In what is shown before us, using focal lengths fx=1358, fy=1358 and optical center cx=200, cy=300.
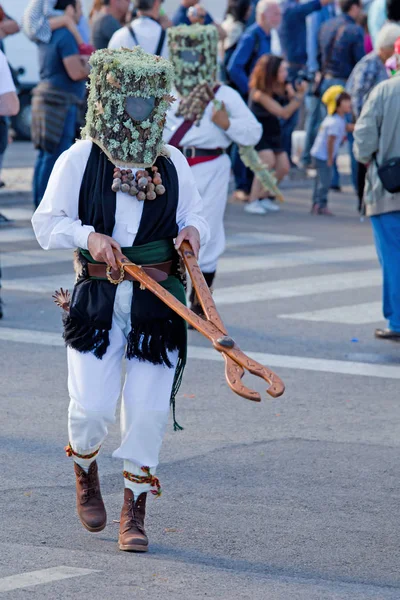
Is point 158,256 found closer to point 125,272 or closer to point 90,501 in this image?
point 125,272

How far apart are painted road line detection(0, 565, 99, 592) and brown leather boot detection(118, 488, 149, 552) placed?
1.08ft

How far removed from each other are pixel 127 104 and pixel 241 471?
1826 millimetres

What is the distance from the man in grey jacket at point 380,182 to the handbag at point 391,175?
94mm

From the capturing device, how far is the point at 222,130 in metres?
9.33

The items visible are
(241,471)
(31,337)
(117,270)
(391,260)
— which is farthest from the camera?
(391,260)

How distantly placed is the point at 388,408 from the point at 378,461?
1.08 metres

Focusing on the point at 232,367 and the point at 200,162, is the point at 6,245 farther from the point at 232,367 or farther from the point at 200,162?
the point at 232,367

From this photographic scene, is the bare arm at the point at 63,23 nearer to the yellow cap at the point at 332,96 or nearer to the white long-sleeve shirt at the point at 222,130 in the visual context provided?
the yellow cap at the point at 332,96

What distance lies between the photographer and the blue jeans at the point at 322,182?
1593 centimetres

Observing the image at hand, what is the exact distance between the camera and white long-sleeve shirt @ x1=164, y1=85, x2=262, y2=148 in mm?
9250

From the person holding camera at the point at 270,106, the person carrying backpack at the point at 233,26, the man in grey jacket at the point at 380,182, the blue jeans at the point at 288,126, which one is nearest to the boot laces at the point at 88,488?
the man in grey jacket at the point at 380,182

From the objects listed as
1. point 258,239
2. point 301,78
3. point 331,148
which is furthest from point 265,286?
point 301,78

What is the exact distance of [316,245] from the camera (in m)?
13.7

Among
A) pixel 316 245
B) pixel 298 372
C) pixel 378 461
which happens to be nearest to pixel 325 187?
pixel 316 245
